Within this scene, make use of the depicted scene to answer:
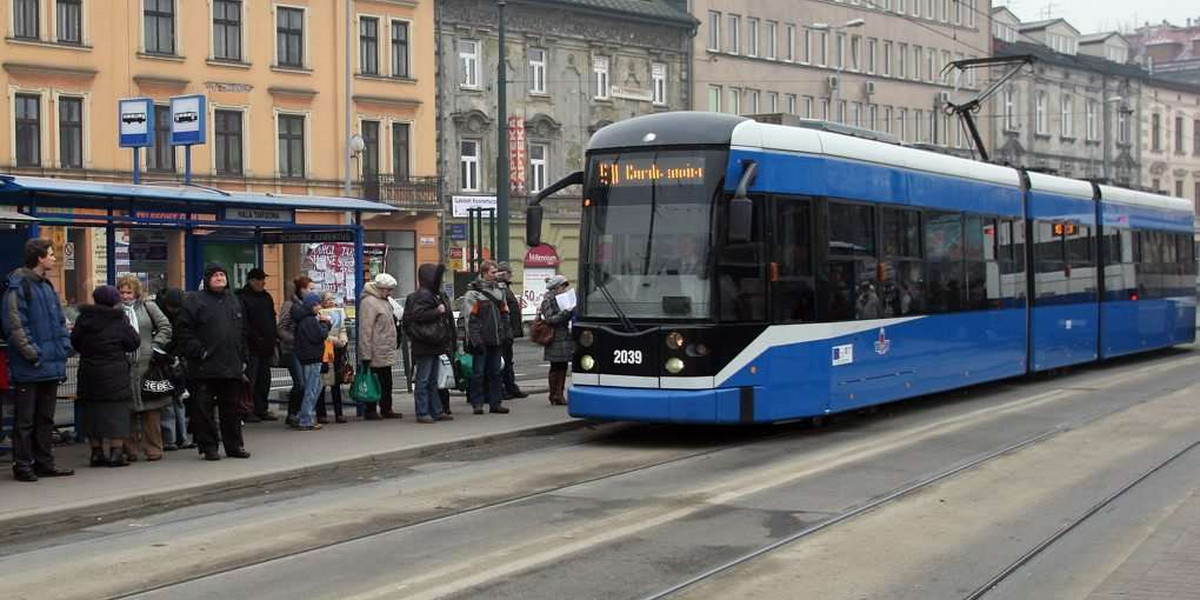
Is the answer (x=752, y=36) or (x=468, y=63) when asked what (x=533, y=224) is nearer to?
(x=468, y=63)

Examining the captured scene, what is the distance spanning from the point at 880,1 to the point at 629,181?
54.8m

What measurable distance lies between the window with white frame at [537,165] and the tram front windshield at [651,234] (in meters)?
36.3

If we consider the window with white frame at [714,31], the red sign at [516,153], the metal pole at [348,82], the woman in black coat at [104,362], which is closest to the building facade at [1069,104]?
the window with white frame at [714,31]

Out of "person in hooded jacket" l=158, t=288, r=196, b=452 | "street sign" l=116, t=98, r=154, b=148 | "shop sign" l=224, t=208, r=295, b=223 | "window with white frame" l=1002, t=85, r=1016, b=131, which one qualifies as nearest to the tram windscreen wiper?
"shop sign" l=224, t=208, r=295, b=223

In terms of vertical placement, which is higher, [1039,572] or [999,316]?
[999,316]

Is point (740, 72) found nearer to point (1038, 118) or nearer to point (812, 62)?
point (812, 62)

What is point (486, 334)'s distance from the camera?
17094mm

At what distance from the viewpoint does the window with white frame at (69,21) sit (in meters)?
40.0

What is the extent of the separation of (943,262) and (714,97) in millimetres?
40422

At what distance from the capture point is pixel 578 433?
16266 mm

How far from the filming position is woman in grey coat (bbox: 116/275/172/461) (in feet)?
43.3

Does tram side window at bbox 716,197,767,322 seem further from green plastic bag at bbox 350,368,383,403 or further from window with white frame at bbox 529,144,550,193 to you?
window with white frame at bbox 529,144,550,193

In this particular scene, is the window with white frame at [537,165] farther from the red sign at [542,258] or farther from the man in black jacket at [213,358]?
the man in black jacket at [213,358]

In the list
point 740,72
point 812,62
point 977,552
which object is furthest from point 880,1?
point 977,552
